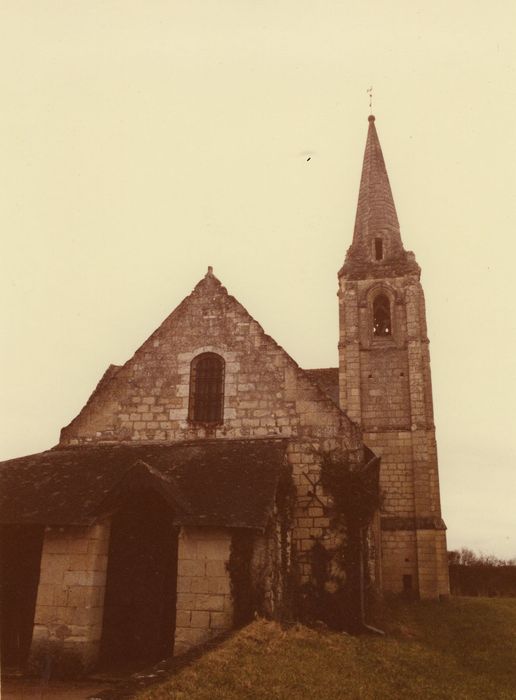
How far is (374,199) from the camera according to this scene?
3312cm

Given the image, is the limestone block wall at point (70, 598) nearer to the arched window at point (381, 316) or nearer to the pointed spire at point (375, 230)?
the arched window at point (381, 316)

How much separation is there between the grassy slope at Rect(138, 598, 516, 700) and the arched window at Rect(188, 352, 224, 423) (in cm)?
543

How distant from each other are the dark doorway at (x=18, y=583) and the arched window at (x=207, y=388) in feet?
14.4

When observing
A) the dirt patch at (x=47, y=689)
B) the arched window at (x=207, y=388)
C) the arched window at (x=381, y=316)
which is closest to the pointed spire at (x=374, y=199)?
the arched window at (x=381, y=316)

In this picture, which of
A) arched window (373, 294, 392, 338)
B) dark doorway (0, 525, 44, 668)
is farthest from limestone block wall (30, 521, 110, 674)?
arched window (373, 294, 392, 338)

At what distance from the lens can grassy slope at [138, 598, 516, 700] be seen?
252 inches

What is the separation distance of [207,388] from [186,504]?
4.23 m

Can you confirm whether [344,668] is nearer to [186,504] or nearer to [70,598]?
[186,504]

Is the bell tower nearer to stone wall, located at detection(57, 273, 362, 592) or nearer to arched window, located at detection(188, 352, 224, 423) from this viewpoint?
stone wall, located at detection(57, 273, 362, 592)

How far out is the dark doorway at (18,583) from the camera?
35.3 feet

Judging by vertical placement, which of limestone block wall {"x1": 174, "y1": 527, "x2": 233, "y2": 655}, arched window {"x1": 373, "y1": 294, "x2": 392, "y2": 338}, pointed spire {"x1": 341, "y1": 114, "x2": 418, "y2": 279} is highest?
pointed spire {"x1": 341, "y1": 114, "x2": 418, "y2": 279}

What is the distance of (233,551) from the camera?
9859mm

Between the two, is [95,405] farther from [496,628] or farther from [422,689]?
[496,628]

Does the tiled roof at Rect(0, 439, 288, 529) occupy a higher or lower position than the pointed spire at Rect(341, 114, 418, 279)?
lower
